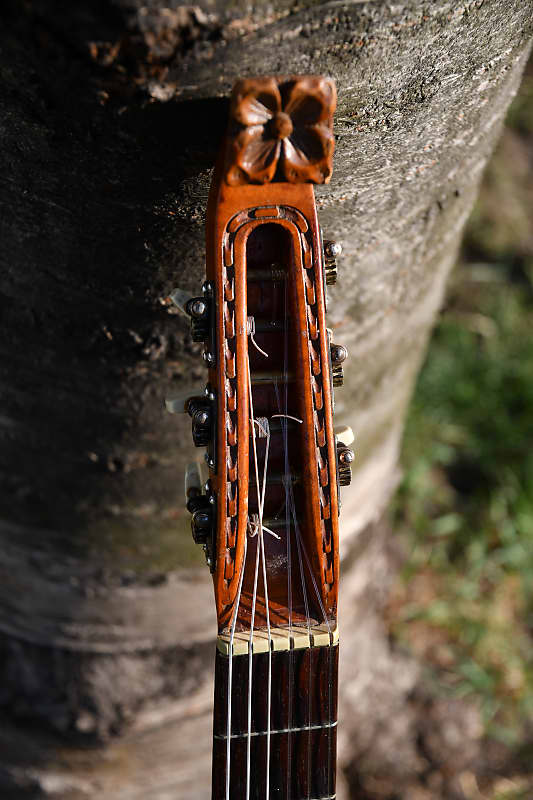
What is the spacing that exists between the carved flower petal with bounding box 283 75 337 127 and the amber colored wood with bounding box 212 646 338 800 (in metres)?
0.63

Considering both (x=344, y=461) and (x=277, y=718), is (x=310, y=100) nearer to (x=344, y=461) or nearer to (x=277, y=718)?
(x=344, y=461)

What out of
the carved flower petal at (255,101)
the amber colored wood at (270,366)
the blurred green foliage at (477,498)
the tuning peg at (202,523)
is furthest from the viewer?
the blurred green foliage at (477,498)

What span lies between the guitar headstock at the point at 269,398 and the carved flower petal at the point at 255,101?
2 centimetres

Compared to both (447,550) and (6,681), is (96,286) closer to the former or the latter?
(6,681)

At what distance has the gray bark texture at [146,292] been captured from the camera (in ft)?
2.46

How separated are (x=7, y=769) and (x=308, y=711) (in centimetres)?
128

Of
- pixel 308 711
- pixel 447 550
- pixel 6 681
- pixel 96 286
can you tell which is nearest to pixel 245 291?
pixel 96 286

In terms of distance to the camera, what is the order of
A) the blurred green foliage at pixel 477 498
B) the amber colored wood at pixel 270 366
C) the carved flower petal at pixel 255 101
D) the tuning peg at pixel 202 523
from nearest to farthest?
the carved flower petal at pixel 255 101, the amber colored wood at pixel 270 366, the tuning peg at pixel 202 523, the blurred green foliage at pixel 477 498

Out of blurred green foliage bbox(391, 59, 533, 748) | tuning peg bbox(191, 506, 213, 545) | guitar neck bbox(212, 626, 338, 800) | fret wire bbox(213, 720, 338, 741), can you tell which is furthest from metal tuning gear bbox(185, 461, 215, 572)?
blurred green foliage bbox(391, 59, 533, 748)

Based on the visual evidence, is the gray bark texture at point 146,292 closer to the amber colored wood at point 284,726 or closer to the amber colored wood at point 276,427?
the amber colored wood at point 276,427

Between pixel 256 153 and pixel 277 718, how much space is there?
697 mm

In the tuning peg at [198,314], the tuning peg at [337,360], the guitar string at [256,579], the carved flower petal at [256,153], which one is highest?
the carved flower petal at [256,153]

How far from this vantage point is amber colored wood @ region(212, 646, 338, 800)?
100cm

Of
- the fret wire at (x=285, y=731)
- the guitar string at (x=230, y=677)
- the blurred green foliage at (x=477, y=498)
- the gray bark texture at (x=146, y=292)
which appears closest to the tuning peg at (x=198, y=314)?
the gray bark texture at (x=146, y=292)
